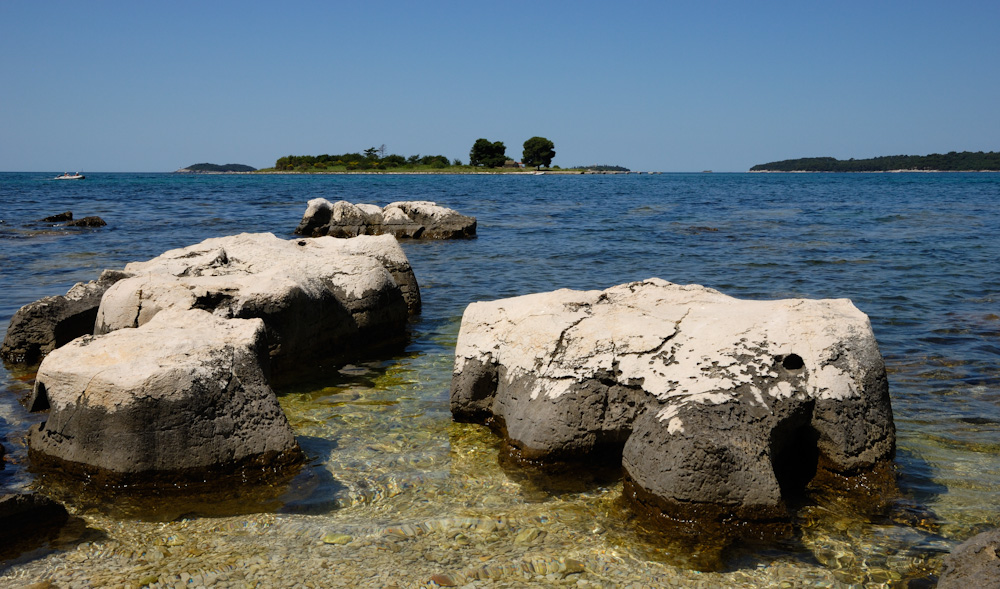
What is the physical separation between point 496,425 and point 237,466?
2.04 meters

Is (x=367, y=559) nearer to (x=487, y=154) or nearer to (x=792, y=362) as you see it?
(x=792, y=362)

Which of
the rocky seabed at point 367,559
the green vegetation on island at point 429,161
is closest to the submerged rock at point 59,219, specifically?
the rocky seabed at point 367,559

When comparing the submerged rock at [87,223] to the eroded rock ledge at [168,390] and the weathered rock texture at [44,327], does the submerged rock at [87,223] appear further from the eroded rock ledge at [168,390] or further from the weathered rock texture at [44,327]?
the eroded rock ledge at [168,390]

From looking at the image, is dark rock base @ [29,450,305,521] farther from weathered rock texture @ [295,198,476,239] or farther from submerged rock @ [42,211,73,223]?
submerged rock @ [42,211,73,223]

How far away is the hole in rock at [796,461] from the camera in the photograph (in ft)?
16.3

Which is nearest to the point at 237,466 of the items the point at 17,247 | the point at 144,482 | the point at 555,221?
the point at 144,482

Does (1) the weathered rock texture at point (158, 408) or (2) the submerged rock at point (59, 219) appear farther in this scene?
(2) the submerged rock at point (59, 219)

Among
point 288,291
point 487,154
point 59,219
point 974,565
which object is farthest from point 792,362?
point 487,154

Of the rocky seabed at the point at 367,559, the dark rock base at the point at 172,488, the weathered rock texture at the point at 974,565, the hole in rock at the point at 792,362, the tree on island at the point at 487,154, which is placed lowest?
the rocky seabed at the point at 367,559

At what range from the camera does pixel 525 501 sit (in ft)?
15.8

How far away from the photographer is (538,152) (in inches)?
5330

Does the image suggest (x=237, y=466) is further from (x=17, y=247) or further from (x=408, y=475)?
(x=17, y=247)

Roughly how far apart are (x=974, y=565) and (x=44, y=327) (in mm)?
8620

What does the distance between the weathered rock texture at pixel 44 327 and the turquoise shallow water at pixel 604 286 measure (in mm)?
429
